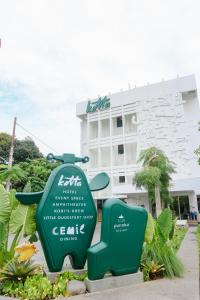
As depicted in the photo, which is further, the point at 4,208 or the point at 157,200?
the point at 157,200

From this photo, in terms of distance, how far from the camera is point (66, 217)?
18.8 feet

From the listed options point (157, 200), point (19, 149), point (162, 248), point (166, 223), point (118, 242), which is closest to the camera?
point (118, 242)

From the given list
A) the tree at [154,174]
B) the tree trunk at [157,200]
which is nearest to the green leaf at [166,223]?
the tree trunk at [157,200]

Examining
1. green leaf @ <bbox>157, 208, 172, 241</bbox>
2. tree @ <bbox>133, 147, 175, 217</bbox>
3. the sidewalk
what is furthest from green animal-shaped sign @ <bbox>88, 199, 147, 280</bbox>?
tree @ <bbox>133, 147, 175, 217</bbox>

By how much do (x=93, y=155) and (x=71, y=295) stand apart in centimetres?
2754

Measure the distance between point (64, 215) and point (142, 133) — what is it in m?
24.4

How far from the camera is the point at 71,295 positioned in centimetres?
481

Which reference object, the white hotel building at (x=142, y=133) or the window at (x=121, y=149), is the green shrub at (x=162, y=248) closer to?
the white hotel building at (x=142, y=133)

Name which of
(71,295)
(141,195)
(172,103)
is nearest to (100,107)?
(172,103)

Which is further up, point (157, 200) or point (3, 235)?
point (157, 200)

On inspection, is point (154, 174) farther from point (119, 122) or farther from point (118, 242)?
point (119, 122)

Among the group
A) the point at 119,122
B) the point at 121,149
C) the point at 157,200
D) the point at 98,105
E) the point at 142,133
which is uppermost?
the point at 98,105

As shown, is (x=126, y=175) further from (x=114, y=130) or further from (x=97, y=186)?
(x=97, y=186)

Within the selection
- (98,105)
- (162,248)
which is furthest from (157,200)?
(98,105)
